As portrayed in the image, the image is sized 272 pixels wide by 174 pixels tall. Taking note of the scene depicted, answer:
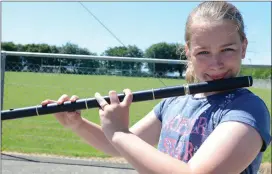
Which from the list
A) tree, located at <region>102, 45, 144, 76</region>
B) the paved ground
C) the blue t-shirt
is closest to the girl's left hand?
the blue t-shirt

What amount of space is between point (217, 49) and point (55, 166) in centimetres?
336

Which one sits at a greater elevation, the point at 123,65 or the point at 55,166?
the point at 123,65

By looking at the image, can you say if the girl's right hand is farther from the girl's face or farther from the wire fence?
the wire fence

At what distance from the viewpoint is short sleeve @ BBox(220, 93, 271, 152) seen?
1.07 metres

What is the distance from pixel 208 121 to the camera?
119 cm

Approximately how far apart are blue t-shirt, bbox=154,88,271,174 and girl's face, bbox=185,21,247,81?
0.08 metres

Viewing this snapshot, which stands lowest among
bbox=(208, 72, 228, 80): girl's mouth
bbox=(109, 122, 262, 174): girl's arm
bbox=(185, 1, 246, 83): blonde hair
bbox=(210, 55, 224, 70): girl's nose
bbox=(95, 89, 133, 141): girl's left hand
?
bbox=(109, 122, 262, 174): girl's arm

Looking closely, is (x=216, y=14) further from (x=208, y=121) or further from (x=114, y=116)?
(x=114, y=116)

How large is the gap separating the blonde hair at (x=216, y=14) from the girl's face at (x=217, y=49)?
0.08ft

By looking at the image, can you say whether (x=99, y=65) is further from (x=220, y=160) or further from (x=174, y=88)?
(x=220, y=160)

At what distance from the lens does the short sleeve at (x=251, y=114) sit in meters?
1.07

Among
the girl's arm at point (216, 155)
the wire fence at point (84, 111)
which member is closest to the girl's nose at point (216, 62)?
the girl's arm at point (216, 155)

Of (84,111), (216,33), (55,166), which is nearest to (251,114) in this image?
(216,33)

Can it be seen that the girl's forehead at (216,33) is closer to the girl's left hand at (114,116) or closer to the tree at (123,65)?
the girl's left hand at (114,116)
